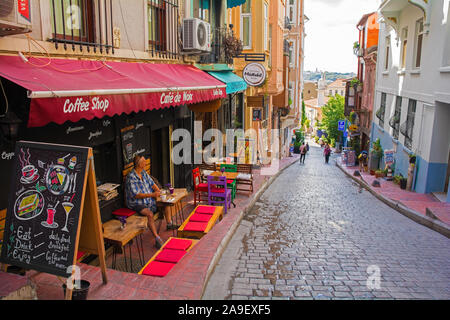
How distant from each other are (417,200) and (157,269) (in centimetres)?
1011

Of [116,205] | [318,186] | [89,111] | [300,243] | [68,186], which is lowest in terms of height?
[318,186]

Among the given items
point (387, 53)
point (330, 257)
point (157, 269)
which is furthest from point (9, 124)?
point (387, 53)

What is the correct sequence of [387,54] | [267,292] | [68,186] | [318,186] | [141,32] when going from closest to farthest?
[68,186] → [267,292] → [141,32] → [318,186] → [387,54]

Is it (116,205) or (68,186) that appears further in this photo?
(116,205)

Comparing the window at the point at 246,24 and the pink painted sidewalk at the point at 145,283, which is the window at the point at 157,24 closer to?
the pink painted sidewalk at the point at 145,283

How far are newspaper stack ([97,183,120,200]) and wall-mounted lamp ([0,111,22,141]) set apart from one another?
2.33 m

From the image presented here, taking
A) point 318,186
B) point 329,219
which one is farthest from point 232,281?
point 318,186

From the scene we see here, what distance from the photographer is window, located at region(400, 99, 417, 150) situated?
15.5m

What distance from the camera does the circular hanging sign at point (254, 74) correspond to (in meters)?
14.6

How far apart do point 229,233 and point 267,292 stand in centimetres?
235

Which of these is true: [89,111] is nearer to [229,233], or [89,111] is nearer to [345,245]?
[229,233]

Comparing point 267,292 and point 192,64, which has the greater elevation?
point 192,64

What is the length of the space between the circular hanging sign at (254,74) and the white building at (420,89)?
19.7ft

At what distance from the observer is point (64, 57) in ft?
18.7
